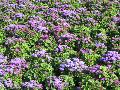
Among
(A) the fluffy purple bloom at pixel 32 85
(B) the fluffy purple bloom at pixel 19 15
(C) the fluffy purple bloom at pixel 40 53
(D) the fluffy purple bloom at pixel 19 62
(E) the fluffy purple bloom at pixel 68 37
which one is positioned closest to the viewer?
(A) the fluffy purple bloom at pixel 32 85

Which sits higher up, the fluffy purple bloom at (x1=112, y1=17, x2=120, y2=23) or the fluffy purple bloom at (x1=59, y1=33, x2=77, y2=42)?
the fluffy purple bloom at (x1=112, y1=17, x2=120, y2=23)

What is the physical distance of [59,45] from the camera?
9.70m

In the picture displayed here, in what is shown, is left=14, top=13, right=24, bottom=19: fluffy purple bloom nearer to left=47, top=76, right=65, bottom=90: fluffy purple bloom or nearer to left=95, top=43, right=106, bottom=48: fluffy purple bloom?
left=95, top=43, right=106, bottom=48: fluffy purple bloom

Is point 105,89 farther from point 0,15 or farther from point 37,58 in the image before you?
point 0,15

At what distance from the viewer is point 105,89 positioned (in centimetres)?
810

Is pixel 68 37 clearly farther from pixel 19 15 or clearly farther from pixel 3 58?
pixel 19 15

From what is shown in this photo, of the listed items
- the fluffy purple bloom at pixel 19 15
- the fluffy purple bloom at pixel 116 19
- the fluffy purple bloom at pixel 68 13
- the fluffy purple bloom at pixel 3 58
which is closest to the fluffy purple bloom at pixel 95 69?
the fluffy purple bloom at pixel 3 58

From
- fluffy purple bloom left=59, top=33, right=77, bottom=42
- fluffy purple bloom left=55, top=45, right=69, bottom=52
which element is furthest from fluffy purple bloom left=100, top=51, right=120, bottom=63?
fluffy purple bloom left=59, top=33, right=77, bottom=42

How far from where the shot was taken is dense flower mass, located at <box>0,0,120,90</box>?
27.3ft

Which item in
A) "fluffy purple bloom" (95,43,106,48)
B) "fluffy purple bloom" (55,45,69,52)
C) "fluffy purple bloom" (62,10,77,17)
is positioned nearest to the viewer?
"fluffy purple bloom" (55,45,69,52)

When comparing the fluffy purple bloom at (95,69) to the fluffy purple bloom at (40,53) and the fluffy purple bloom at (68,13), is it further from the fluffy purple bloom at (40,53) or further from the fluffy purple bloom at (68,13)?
the fluffy purple bloom at (68,13)

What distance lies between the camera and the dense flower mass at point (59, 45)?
8.34m

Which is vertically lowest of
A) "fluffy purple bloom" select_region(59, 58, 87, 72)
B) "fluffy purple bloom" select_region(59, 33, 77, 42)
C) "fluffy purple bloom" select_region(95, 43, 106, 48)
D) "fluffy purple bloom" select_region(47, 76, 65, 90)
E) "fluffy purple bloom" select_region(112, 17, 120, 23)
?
"fluffy purple bloom" select_region(47, 76, 65, 90)

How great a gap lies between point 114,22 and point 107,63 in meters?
2.55
